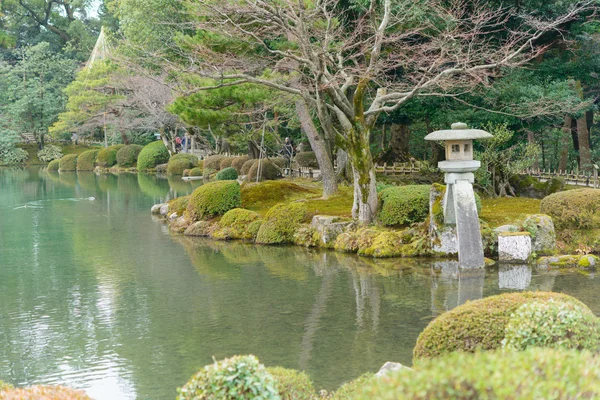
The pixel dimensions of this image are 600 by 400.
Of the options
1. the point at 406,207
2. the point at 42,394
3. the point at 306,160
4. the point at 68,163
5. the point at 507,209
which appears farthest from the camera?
the point at 68,163

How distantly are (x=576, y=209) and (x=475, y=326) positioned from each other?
849cm

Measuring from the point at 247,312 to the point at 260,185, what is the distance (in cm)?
1006

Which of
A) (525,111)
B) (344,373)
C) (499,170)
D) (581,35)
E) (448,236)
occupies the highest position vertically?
(581,35)

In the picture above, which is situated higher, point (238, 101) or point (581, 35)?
point (581, 35)

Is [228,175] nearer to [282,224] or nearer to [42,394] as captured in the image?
[282,224]

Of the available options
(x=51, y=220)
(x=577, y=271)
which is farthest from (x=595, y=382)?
(x=51, y=220)

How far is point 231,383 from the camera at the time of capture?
13.9 feet

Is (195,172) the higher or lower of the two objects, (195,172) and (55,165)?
the lower

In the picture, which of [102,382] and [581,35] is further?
[581,35]

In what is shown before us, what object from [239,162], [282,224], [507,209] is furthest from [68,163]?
[507,209]

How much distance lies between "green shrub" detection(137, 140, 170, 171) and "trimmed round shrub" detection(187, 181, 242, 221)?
20.9 meters

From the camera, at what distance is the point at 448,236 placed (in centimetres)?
1359

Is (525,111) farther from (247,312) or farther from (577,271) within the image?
(247,312)

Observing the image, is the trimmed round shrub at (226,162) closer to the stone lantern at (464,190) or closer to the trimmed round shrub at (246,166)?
the trimmed round shrub at (246,166)
